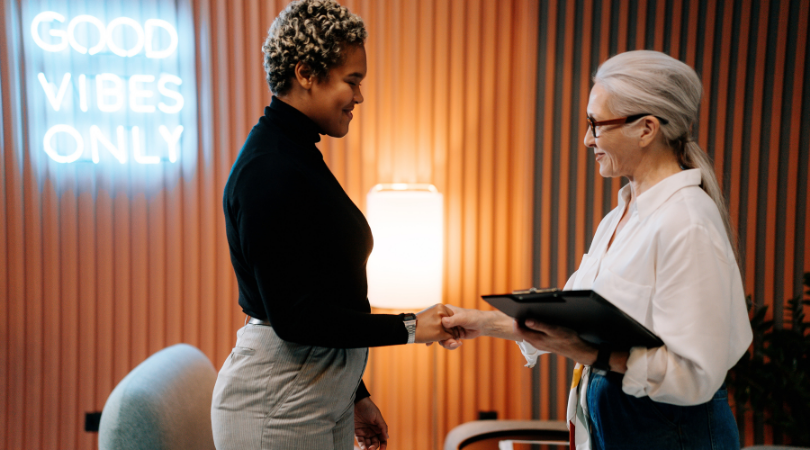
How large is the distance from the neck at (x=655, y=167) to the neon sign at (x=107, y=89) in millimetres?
2661

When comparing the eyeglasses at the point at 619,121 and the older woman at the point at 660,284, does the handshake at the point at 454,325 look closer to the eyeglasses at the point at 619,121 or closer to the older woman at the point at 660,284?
the older woman at the point at 660,284

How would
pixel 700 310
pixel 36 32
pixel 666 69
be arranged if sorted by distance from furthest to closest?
pixel 36 32
pixel 666 69
pixel 700 310

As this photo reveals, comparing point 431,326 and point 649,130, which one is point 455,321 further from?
point 649,130

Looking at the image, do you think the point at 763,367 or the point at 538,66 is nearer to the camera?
the point at 763,367

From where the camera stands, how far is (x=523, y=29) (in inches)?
116

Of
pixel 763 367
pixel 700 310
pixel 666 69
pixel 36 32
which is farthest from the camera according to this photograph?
pixel 36 32

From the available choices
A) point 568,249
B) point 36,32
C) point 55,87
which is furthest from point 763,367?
point 36,32

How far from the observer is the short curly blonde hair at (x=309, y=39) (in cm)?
111

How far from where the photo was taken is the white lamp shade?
2.54 meters

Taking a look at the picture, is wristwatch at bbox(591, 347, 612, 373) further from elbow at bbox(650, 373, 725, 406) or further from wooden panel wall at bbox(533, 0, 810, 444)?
wooden panel wall at bbox(533, 0, 810, 444)

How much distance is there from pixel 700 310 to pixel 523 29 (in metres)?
2.46

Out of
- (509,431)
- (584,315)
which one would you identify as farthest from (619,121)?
(509,431)

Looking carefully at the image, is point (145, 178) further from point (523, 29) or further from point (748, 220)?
point (748, 220)

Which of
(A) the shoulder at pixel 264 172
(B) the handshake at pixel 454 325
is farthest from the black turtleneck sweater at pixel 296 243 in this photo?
(B) the handshake at pixel 454 325
